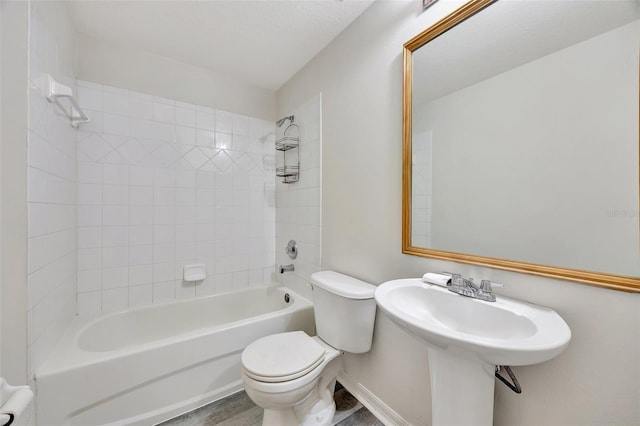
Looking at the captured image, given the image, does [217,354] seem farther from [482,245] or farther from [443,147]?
[443,147]

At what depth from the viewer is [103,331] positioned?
165 cm

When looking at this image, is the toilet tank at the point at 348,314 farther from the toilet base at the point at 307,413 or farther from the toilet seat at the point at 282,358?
the toilet base at the point at 307,413

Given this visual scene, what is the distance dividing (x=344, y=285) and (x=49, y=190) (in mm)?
1602

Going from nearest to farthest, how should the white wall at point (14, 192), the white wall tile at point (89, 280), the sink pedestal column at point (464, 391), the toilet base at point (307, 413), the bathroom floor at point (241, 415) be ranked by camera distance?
the sink pedestal column at point (464, 391) → the white wall at point (14, 192) → the toilet base at point (307, 413) → the bathroom floor at point (241, 415) → the white wall tile at point (89, 280)

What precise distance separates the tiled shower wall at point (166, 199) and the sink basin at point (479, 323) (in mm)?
1658

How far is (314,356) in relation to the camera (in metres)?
1.24

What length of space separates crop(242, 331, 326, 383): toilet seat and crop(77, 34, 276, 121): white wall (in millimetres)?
1962

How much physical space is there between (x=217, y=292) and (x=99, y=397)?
1010 millimetres

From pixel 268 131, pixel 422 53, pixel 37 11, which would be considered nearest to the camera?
pixel 37 11

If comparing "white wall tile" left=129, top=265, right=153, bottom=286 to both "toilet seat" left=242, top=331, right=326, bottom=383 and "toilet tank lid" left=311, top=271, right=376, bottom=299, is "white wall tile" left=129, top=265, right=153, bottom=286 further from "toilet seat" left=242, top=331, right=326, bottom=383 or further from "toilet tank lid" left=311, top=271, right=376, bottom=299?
"toilet tank lid" left=311, top=271, right=376, bottom=299

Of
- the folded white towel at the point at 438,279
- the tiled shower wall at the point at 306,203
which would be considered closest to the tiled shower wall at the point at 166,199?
the tiled shower wall at the point at 306,203

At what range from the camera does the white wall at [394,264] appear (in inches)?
27.7

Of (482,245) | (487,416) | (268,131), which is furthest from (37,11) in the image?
(487,416)

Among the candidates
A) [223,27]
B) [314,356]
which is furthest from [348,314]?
[223,27]
